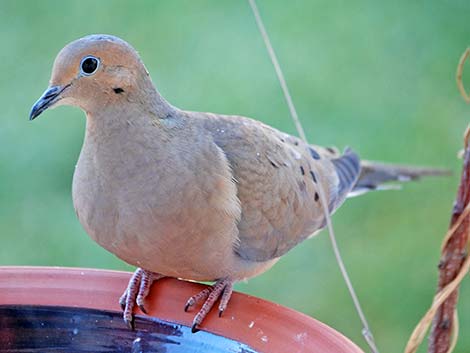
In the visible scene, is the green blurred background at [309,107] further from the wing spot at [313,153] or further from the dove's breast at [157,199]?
the dove's breast at [157,199]

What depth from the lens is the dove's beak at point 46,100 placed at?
2197mm

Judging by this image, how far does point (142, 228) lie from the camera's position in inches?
89.4

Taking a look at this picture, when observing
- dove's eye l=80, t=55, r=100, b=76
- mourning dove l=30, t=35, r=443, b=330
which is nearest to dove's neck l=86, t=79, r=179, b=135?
mourning dove l=30, t=35, r=443, b=330

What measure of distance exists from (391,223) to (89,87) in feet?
7.94

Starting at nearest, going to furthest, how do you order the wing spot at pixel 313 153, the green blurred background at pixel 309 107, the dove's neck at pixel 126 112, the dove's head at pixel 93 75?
the dove's head at pixel 93 75 < the dove's neck at pixel 126 112 < the wing spot at pixel 313 153 < the green blurred background at pixel 309 107

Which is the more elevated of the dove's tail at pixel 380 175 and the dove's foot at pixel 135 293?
the dove's tail at pixel 380 175

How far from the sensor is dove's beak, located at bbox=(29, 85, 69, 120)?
2.20 metres

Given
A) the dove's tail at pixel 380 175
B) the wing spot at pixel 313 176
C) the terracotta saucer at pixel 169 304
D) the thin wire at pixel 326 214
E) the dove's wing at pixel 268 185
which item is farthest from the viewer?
the dove's tail at pixel 380 175

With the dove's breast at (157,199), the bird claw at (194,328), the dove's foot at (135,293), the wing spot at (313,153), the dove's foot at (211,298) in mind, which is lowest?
the bird claw at (194,328)

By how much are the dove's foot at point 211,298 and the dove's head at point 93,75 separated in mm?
482

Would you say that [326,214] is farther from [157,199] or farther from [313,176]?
[313,176]

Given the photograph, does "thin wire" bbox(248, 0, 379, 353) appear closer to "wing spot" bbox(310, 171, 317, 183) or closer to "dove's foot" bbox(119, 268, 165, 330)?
"dove's foot" bbox(119, 268, 165, 330)

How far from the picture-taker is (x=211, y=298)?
2266 millimetres

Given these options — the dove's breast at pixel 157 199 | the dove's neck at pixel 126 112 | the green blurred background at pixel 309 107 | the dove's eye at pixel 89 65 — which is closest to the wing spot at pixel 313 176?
the dove's breast at pixel 157 199
